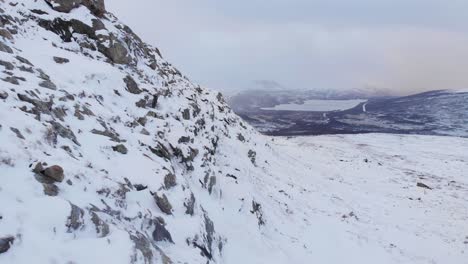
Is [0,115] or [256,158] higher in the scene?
[0,115]

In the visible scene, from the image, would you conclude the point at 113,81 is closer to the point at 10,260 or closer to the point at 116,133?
the point at 116,133

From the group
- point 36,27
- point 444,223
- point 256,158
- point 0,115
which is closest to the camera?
point 0,115

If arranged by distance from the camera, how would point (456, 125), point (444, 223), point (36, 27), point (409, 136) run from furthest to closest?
point (456, 125) → point (409, 136) → point (444, 223) → point (36, 27)

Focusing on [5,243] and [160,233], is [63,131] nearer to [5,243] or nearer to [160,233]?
[160,233]

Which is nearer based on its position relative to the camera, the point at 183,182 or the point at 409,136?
the point at 183,182

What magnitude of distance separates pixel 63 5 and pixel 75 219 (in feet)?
50.9

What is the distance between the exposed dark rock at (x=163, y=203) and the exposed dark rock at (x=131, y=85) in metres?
7.67

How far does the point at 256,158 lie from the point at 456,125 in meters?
90.5

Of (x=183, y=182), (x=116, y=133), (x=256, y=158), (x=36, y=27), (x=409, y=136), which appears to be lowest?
(x=409, y=136)

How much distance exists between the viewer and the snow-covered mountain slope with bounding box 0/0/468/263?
7820 millimetres

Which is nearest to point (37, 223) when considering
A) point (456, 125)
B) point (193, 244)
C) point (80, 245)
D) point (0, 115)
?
point (80, 245)

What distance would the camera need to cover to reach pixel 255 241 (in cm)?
1467

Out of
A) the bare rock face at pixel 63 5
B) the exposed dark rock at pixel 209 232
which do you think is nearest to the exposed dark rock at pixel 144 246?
the exposed dark rock at pixel 209 232

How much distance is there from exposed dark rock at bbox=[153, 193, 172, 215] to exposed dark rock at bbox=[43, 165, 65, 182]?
2888 millimetres
